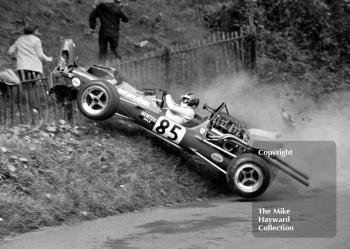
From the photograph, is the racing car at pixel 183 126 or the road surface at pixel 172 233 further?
the racing car at pixel 183 126

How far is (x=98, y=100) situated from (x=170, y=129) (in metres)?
1.36

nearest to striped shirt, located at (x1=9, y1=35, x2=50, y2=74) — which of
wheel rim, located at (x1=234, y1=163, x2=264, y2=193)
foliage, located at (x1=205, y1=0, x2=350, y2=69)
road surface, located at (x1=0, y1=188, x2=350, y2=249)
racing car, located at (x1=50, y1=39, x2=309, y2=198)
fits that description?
racing car, located at (x1=50, y1=39, x2=309, y2=198)

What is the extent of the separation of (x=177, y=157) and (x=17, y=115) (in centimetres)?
289

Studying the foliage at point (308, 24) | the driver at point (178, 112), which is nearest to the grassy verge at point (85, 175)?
the driver at point (178, 112)

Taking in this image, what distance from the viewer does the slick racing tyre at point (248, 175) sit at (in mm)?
12555

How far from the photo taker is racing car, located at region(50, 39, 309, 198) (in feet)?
41.7

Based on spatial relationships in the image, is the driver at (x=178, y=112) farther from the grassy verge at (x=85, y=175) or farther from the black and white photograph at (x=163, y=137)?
the grassy verge at (x=85, y=175)

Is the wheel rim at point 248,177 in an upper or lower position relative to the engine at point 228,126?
lower

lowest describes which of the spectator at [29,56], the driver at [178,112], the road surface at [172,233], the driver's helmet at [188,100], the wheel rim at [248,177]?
the road surface at [172,233]

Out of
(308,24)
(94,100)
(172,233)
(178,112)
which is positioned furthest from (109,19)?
(172,233)

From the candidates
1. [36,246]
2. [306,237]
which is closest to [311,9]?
[306,237]

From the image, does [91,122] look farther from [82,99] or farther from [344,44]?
[344,44]

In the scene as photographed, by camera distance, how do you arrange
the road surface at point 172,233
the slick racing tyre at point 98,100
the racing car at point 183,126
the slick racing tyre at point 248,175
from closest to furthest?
the road surface at point 172,233
the slick racing tyre at point 248,175
the racing car at point 183,126
the slick racing tyre at point 98,100

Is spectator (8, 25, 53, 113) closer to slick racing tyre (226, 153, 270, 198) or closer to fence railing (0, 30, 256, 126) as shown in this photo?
fence railing (0, 30, 256, 126)
